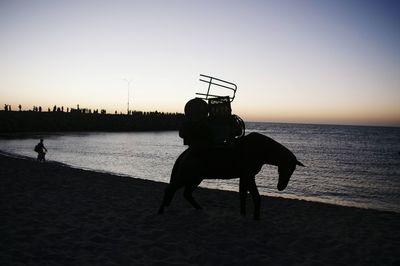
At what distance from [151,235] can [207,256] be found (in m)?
1.53

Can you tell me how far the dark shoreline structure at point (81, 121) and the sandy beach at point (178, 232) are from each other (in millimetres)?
64275

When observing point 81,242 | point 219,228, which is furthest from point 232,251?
point 81,242

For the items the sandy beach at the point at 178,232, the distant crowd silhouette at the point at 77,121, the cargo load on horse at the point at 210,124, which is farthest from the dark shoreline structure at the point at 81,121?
the cargo load on horse at the point at 210,124

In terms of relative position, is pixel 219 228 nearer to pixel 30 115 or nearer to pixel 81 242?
pixel 81 242

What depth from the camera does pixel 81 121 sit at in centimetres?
8438

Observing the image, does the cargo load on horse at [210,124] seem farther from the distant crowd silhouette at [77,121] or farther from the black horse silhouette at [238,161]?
the distant crowd silhouette at [77,121]

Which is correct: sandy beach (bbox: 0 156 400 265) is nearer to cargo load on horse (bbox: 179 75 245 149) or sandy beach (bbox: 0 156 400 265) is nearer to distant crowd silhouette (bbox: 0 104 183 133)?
cargo load on horse (bbox: 179 75 245 149)

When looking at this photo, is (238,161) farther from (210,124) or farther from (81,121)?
(81,121)

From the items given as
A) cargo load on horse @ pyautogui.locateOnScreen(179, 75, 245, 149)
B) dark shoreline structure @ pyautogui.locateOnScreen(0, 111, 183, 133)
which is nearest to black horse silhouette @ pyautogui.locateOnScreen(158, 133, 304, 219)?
cargo load on horse @ pyautogui.locateOnScreen(179, 75, 245, 149)

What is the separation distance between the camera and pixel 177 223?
798 cm

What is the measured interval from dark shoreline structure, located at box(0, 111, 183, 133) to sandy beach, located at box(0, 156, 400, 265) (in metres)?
64.3

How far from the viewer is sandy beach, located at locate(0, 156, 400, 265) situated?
232 inches

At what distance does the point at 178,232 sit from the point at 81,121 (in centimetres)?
8260

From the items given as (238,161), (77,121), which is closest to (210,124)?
(238,161)
